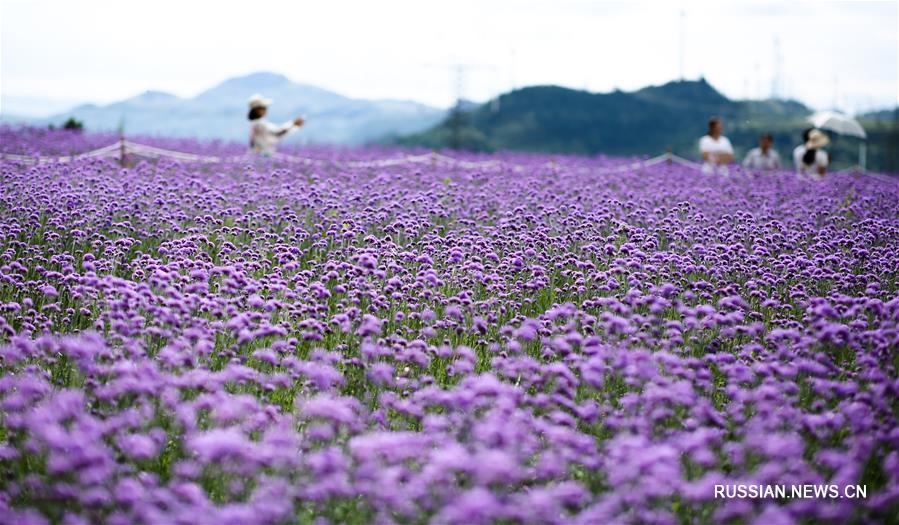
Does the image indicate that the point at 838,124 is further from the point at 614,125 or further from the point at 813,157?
the point at 614,125

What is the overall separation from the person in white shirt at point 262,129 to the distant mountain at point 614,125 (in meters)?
46.0

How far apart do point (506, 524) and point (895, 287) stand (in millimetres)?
4855

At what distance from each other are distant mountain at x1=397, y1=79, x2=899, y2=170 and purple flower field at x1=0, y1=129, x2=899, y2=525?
53.5 metres

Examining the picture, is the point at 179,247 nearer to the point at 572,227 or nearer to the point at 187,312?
the point at 187,312

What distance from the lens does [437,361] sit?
18.5ft

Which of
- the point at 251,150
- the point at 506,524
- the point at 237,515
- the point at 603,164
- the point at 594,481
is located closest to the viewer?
the point at 237,515

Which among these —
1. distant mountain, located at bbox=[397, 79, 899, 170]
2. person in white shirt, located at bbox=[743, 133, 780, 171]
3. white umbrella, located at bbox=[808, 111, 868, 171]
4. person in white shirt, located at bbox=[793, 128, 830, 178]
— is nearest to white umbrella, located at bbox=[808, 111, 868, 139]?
white umbrella, located at bbox=[808, 111, 868, 171]

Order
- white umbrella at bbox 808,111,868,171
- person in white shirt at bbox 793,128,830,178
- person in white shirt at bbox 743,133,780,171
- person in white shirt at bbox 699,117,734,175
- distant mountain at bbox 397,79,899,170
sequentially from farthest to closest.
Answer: distant mountain at bbox 397,79,899,170
white umbrella at bbox 808,111,868,171
person in white shirt at bbox 743,133,780,171
person in white shirt at bbox 793,128,830,178
person in white shirt at bbox 699,117,734,175

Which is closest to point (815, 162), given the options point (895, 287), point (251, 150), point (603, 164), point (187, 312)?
point (603, 164)

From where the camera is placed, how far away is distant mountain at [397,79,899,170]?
67062 mm

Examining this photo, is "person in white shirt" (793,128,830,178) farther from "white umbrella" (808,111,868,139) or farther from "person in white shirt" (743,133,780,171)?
"white umbrella" (808,111,868,139)

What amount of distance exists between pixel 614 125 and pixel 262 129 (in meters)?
60.3

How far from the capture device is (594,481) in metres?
3.71

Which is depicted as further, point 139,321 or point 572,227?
point 572,227
